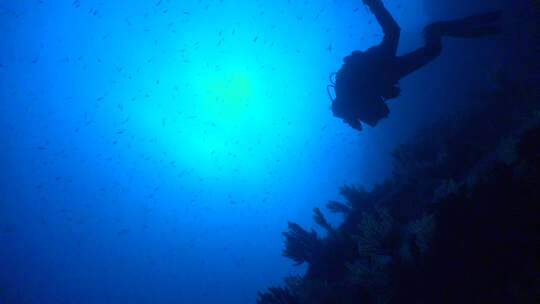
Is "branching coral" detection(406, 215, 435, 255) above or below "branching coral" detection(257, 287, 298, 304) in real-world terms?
below

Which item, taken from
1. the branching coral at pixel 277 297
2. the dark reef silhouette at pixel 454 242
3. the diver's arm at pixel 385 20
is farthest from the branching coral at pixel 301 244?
the diver's arm at pixel 385 20

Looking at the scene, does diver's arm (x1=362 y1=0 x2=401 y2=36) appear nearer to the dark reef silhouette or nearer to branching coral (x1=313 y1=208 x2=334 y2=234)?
the dark reef silhouette

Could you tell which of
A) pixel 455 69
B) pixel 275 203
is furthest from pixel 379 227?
pixel 275 203

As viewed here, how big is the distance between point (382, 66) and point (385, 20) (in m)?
0.94

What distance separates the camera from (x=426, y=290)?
3785 millimetres

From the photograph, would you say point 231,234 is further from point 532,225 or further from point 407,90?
point 532,225

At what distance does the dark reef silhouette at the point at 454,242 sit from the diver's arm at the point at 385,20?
251 cm

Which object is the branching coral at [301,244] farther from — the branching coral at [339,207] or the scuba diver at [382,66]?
the scuba diver at [382,66]

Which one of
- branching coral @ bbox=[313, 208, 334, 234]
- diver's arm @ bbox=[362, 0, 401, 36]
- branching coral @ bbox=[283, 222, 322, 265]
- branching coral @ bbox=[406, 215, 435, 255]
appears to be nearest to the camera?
branching coral @ bbox=[406, 215, 435, 255]

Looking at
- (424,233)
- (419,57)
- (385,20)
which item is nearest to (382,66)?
(419,57)

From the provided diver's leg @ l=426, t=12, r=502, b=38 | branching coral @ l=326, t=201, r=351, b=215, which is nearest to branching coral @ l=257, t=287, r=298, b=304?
branching coral @ l=326, t=201, r=351, b=215

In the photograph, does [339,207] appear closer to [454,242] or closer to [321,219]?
[321,219]

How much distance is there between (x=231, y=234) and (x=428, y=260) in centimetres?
13709

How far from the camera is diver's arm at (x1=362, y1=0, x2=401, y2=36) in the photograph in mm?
6043
